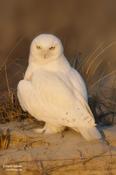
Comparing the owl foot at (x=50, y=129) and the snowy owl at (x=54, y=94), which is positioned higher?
the snowy owl at (x=54, y=94)

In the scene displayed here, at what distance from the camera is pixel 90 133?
920cm

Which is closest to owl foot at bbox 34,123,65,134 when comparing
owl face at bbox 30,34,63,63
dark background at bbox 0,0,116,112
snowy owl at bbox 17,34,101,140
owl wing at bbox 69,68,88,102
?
snowy owl at bbox 17,34,101,140

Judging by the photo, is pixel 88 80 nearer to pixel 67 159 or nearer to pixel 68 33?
pixel 67 159

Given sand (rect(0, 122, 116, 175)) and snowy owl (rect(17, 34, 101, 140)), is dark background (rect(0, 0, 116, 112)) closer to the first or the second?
snowy owl (rect(17, 34, 101, 140))

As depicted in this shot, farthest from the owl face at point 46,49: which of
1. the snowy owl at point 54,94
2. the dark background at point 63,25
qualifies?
the dark background at point 63,25

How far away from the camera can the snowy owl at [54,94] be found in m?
9.35

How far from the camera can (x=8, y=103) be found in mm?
10258

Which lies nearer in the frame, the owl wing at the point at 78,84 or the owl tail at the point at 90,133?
the owl tail at the point at 90,133

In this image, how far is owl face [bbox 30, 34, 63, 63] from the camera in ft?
32.1

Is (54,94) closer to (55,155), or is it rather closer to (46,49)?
(46,49)

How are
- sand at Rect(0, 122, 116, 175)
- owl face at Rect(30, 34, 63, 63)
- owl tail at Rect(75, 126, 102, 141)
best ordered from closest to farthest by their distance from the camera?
sand at Rect(0, 122, 116, 175), owl tail at Rect(75, 126, 102, 141), owl face at Rect(30, 34, 63, 63)

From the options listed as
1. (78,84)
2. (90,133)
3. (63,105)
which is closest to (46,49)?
(78,84)

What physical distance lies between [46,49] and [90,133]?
1044 millimetres

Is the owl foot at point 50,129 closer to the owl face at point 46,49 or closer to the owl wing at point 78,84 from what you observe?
the owl wing at point 78,84
